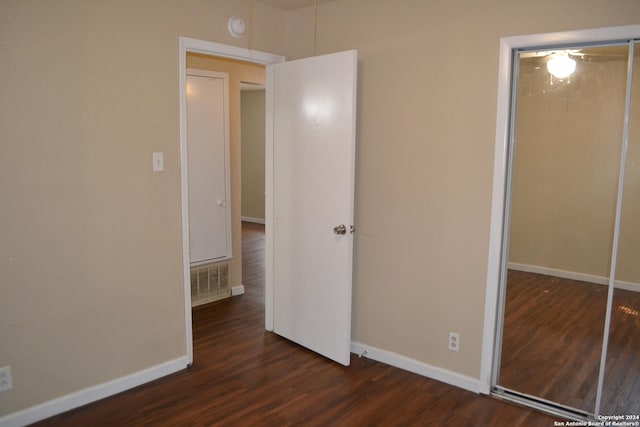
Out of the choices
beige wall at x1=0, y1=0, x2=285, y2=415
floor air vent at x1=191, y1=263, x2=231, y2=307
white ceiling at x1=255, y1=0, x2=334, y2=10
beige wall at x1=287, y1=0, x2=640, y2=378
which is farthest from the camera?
floor air vent at x1=191, y1=263, x2=231, y2=307

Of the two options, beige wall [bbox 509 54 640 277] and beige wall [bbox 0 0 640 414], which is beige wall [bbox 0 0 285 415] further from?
beige wall [bbox 509 54 640 277]

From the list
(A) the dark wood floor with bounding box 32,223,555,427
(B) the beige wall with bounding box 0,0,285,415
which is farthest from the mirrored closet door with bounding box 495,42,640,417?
(B) the beige wall with bounding box 0,0,285,415

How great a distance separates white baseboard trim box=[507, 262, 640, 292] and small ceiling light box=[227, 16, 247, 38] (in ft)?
7.88

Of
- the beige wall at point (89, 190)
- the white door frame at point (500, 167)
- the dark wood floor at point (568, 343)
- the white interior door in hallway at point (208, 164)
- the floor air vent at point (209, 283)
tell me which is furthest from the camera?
the floor air vent at point (209, 283)

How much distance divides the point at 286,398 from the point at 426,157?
1.77 m

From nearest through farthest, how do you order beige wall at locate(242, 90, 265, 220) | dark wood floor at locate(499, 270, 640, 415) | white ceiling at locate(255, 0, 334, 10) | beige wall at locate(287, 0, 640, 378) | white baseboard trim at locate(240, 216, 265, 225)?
dark wood floor at locate(499, 270, 640, 415) < beige wall at locate(287, 0, 640, 378) < white ceiling at locate(255, 0, 334, 10) < beige wall at locate(242, 90, 265, 220) < white baseboard trim at locate(240, 216, 265, 225)

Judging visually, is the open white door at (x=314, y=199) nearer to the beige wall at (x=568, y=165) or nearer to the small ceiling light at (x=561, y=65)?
the beige wall at (x=568, y=165)

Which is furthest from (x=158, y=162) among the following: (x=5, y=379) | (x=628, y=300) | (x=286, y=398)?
(x=628, y=300)

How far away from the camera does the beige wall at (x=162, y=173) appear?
245cm

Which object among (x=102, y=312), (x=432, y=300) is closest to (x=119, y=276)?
(x=102, y=312)

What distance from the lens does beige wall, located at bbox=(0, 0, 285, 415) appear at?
2.41 metres

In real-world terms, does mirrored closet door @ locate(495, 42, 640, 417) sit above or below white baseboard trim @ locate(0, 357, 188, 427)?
above

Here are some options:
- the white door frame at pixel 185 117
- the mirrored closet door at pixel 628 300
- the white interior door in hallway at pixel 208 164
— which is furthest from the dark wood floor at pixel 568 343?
the white interior door in hallway at pixel 208 164

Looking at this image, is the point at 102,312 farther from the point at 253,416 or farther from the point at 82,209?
the point at 253,416
